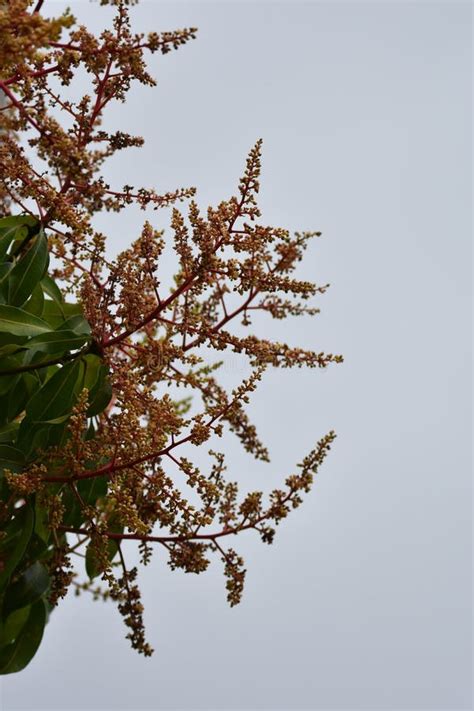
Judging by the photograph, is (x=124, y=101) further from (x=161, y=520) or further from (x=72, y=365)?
(x=161, y=520)

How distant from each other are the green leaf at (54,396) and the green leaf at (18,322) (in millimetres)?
112

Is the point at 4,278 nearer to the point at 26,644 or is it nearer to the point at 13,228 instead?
the point at 13,228

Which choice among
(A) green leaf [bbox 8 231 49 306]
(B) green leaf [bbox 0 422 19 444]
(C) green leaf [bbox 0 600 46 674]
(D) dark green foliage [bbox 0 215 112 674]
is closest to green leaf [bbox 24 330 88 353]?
(D) dark green foliage [bbox 0 215 112 674]

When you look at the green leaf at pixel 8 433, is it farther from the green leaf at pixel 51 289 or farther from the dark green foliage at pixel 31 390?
the green leaf at pixel 51 289

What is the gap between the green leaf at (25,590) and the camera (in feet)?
7.43

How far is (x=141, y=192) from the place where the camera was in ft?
7.09

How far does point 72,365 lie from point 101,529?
368 mm

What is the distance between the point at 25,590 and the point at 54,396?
48 centimetres

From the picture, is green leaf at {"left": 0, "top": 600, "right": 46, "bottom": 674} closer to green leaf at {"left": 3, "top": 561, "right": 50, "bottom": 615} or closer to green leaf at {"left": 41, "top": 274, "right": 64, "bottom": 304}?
green leaf at {"left": 3, "top": 561, "right": 50, "bottom": 615}

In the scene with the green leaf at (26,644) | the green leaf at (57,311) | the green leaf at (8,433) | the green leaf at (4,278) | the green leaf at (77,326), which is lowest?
the green leaf at (26,644)

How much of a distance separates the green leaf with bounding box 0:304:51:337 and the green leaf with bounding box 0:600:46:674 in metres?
0.77

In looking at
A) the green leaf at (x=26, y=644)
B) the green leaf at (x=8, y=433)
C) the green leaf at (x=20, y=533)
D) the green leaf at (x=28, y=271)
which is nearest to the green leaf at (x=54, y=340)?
the green leaf at (x=28, y=271)

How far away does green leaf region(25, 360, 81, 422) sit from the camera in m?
2.12

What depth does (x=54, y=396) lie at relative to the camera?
2133 mm
